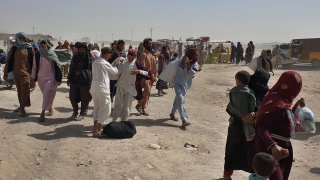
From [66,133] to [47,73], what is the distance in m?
1.49

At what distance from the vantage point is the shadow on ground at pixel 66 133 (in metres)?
7.11

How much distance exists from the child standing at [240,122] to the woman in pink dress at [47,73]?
431cm

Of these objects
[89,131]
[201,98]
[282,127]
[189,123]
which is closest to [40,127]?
[89,131]

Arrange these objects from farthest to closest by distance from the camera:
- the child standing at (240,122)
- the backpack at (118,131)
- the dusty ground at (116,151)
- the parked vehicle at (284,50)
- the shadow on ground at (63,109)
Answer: the parked vehicle at (284,50) → the shadow on ground at (63,109) → the backpack at (118,131) → the dusty ground at (116,151) → the child standing at (240,122)

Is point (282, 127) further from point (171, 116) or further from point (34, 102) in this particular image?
point (34, 102)

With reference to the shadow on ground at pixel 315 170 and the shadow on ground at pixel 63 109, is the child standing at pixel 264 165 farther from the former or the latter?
the shadow on ground at pixel 63 109

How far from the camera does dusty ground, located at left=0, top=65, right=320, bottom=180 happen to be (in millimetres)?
5781

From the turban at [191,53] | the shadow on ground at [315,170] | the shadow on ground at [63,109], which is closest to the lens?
the shadow on ground at [315,170]

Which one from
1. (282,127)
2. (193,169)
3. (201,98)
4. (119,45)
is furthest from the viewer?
(201,98)

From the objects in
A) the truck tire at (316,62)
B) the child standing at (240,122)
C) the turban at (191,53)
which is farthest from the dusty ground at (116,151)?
the truck tire at (316,62)

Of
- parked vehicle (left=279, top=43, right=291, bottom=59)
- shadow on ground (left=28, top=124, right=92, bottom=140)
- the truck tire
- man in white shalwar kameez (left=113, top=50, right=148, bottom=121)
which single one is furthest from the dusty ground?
parked vehicle (left=279, top=43, right=291, bottom=59)

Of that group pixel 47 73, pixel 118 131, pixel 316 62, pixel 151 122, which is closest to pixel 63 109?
pixel 47 73

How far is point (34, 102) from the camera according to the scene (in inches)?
401

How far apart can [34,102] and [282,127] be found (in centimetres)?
763
